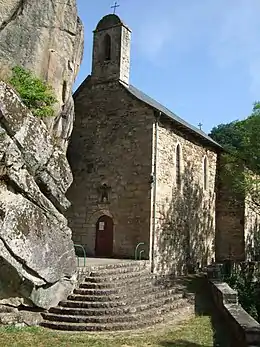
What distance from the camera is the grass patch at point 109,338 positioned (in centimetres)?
834

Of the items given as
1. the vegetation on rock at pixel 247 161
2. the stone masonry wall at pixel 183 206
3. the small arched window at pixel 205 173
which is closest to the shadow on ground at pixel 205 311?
the stone masonry wall at pixel 183 206

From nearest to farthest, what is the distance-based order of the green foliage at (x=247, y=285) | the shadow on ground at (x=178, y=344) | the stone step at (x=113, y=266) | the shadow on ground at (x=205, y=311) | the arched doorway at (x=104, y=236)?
the shadow on ground at (x=178, y=344), the shadow on ground at (x=205, y=311), the stone step at (x=113, y=266), the green foliage at (x=247, y=285), the arched doorway at (x=104, y=236)

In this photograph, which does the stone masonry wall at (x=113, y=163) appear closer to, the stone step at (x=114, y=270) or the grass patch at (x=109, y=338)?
the stone step at (x=114, y=270)

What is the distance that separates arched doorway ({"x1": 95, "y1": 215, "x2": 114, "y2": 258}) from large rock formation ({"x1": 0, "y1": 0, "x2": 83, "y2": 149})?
4.93 m

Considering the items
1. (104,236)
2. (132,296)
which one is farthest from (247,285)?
(132,296)

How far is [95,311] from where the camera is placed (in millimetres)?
10227

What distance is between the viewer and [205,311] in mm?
12445

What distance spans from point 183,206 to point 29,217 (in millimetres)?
10859

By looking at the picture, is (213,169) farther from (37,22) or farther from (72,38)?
(37,22)

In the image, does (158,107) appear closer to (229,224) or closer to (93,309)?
(229,224)

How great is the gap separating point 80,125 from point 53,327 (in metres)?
11.7

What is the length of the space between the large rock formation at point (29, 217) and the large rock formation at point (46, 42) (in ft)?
7.39

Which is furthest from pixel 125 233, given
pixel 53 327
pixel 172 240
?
pixel 53 327

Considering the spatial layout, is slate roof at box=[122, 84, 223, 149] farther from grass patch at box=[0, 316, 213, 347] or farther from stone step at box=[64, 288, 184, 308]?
grass patch at box=[0, 316, 213, 347]
